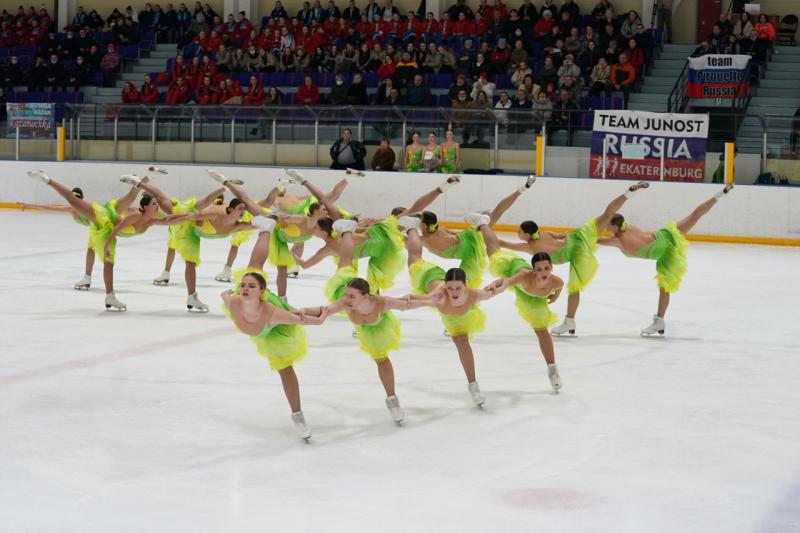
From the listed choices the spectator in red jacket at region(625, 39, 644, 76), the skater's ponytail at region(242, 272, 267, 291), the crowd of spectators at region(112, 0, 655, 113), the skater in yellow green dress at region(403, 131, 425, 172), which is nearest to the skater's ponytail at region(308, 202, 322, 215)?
the skater's ponytail at region(242, 272, 267, 291)

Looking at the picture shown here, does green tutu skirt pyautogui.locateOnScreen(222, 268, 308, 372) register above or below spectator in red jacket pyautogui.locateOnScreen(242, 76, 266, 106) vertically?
below

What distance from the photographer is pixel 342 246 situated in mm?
8836

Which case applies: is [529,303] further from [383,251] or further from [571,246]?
[571,246]

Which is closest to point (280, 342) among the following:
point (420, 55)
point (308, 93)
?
point (308, 93)

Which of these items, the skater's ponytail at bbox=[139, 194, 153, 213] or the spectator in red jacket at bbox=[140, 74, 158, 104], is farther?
the spectator in red jacket at bbox=[140, 74, 158, 104]

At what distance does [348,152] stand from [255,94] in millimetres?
4090

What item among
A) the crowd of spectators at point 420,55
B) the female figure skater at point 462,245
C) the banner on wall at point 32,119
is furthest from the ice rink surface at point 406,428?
the banner on wall at point 32,119

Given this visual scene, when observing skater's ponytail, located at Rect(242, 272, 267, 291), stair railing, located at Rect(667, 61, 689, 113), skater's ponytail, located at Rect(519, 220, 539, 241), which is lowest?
skater's ponytail, located at Rect(242, 272, 267, 291)

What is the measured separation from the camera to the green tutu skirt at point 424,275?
764 centimetres

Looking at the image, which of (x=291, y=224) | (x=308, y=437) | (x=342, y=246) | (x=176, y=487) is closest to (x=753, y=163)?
(x=291, y=224)

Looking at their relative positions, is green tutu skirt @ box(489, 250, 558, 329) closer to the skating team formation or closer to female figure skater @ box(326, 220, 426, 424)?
the skating team formation

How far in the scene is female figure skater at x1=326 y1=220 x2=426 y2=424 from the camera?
21.2 ft

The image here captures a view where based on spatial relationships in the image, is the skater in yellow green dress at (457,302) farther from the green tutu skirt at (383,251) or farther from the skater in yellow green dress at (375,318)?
the green tutu skirt at (383,251)

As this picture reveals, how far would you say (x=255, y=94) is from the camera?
22922mm
